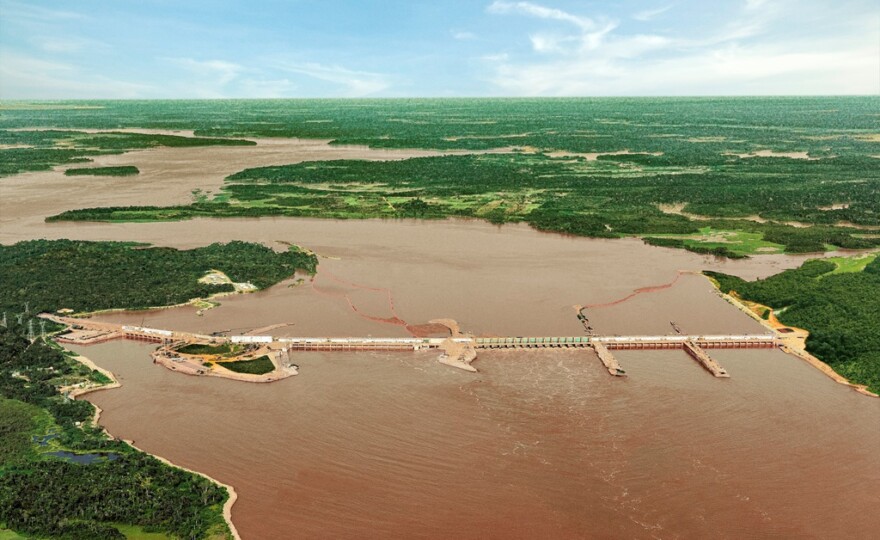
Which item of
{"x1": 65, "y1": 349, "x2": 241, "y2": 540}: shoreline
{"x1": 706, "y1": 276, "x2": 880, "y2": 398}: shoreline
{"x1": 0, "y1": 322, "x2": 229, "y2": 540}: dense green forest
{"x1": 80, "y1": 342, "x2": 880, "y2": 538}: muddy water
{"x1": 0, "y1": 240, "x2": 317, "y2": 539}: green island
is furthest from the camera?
{"x1": 706, "y1": 276, "x2": 880, "y2": 398}: shoreline

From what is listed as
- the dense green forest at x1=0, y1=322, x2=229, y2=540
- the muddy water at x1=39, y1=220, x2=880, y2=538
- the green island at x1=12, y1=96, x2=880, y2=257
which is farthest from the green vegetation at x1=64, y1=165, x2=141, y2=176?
the dense green forest at x1=0, y1=322, x2=229, y2=540

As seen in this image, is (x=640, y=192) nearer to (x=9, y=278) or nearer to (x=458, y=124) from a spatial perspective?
(x=9, y=278)

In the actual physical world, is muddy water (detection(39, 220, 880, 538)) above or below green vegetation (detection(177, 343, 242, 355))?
below

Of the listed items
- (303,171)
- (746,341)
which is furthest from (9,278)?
(303,171)

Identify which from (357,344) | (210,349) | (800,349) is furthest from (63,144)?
(800,349)

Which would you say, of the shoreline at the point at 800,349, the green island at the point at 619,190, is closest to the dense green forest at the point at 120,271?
the green island at the point at 619,190

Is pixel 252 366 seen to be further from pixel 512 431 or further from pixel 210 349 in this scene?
pixel 512 431

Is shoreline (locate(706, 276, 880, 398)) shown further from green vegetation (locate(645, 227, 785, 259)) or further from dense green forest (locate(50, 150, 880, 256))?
dense green forest (locate(50, 150, 880, 256))

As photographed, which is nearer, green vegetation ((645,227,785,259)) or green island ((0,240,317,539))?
green island ((0,240,317,539))
